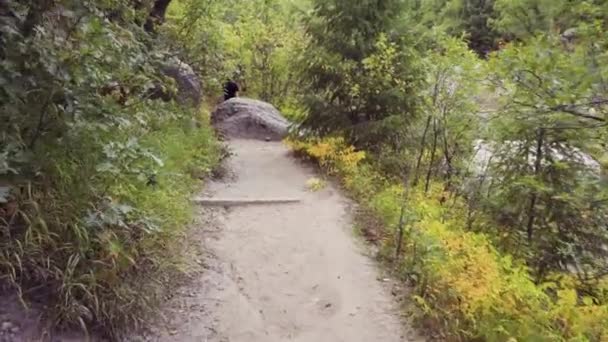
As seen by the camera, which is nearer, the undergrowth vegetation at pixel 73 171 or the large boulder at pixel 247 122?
the undergrowth vegetation at pixel 73 171

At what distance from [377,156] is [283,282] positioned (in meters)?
3.71

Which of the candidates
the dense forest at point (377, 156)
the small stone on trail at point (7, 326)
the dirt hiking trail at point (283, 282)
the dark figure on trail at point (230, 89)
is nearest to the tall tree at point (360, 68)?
the dense forest at point (377, 156)

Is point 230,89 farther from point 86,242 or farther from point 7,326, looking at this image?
point 7,326

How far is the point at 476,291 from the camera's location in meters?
3.90

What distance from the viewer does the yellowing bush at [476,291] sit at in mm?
3713

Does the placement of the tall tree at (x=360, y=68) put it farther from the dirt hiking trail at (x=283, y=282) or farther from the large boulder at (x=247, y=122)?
the large boulder at (x=247, y=122)

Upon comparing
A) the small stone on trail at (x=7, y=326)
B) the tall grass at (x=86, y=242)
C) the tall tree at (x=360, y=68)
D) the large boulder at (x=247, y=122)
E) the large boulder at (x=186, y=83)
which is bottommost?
the small stone on trail at (x=7, y=326)

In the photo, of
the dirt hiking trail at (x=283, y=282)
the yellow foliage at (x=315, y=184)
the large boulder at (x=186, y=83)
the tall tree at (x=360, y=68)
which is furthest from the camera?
the large boulder at (x=186, y=83)

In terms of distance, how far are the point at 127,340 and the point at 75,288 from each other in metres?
0.45

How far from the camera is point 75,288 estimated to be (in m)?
3.36

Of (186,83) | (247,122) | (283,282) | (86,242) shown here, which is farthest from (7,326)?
(247,122)

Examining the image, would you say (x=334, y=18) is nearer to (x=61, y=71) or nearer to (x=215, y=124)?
(x=215, y=124)

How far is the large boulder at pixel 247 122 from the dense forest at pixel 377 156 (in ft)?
5.67

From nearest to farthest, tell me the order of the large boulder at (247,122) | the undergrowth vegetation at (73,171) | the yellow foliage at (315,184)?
1. the undergrowth vegetation at (73,171)
2. the yellow foliage at (315,184)
3. the large boulder at (247,122)
